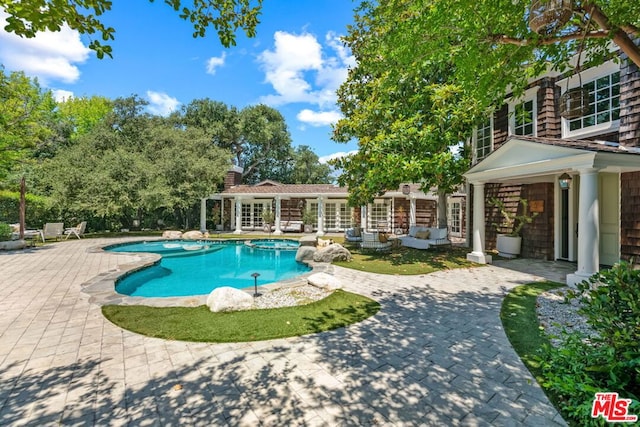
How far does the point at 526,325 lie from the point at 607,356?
77.8 inches

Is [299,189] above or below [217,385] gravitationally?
above

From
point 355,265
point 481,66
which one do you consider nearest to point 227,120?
point 355,265

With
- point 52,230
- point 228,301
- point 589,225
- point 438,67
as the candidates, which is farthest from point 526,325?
point 52,230

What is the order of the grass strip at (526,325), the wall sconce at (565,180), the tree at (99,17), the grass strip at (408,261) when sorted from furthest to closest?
the grass strip at (408,261), the wall sconce at (565,180), the grass strip at (526,325), the tree at (99,17)

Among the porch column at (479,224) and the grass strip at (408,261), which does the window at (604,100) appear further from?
the grass strip at (408,261)

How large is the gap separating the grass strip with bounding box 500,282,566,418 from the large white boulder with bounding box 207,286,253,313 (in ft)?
13.5

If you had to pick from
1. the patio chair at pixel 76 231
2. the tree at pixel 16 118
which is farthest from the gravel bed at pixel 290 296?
the patio chair at pixel 76 231

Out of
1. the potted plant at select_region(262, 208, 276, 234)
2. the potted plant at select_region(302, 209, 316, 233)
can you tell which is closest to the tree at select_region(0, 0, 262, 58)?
the potted plant at select_region(302, 209, 316, 233)

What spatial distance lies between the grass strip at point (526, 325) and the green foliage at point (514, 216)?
12.6ft

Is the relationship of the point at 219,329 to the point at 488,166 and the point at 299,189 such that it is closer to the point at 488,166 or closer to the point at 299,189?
the point at 488,166

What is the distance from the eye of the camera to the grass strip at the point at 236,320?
3998 mm

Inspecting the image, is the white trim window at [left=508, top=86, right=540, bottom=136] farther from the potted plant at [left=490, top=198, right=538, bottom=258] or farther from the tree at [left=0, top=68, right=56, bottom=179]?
the tree at [left=0, top=68, right=56, bottom=179]

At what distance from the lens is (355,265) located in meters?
9.05

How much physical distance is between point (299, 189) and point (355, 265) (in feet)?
41.3
